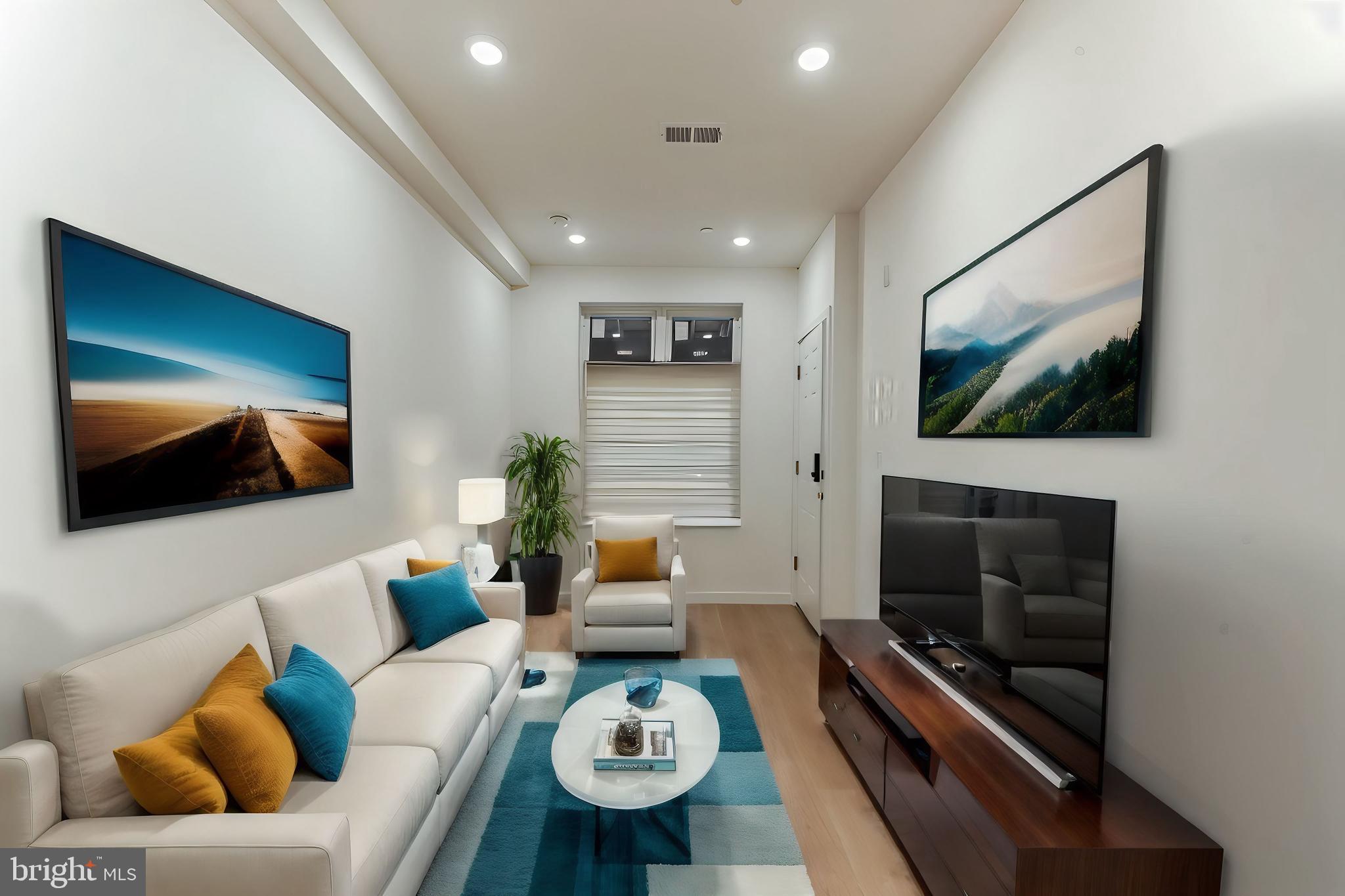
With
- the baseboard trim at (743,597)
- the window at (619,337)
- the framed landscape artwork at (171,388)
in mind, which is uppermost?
the window at (619,337)

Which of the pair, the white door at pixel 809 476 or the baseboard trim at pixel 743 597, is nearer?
the white door at pixel 809 476

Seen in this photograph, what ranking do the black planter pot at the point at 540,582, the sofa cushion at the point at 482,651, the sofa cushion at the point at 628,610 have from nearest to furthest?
the sofa cushion at the point at 482,651
the sofa cushion at the point at 628,610
the black planter pot at the point at 540,582

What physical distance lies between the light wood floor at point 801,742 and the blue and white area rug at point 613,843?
94 millimetres

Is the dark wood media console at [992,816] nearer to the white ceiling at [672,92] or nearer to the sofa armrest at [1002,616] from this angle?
the sofa armrest at [1002,616]

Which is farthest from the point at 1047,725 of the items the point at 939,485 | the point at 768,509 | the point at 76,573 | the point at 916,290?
the point at 768,509

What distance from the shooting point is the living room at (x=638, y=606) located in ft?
3.91

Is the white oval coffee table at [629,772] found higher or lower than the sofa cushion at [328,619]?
lower

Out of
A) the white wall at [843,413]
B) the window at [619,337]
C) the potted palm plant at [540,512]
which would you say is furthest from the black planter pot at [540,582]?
the white wall at [843,413]

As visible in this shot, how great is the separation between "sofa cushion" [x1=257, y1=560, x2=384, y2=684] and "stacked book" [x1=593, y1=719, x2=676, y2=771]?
0.99m

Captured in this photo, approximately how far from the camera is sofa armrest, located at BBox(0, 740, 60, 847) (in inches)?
44.5

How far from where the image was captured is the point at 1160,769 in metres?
1.41

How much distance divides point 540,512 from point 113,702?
336cm

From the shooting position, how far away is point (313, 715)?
5.21ft

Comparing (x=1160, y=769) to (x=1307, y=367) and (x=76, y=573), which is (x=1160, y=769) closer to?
(x=1307, y=367)
